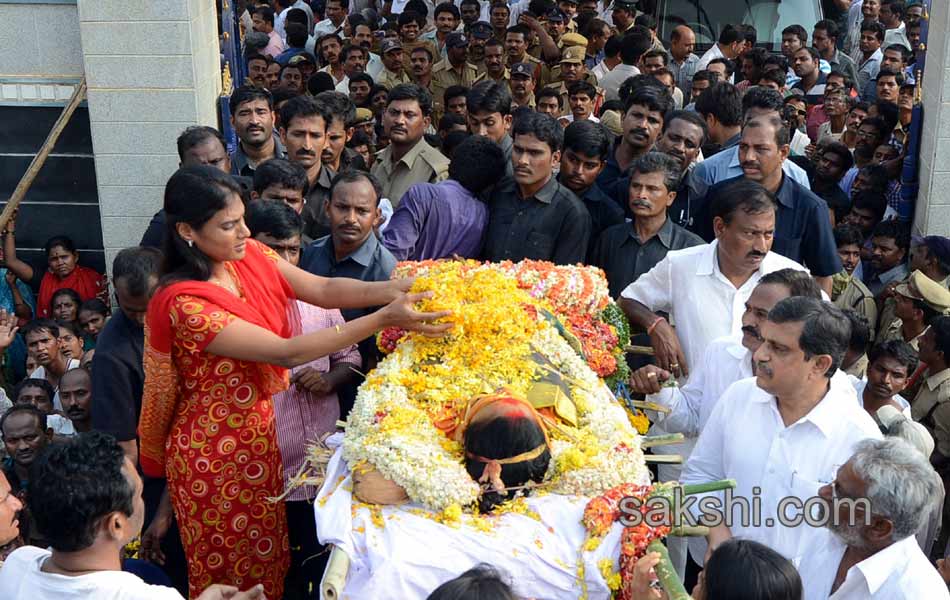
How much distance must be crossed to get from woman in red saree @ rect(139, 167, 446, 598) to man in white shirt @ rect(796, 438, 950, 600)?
175 centimetres

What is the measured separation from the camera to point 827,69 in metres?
12.2

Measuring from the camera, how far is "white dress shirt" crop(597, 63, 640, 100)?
1082cm

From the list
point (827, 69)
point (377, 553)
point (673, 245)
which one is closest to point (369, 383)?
point (377, 553)

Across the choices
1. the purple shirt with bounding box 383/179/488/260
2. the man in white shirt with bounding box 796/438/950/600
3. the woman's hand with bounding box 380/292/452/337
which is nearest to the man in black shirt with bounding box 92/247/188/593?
the woman's hand with bounding box 380/292/452/337

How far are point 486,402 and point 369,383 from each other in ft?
2.00

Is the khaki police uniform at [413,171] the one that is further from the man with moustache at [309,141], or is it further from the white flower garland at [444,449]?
A: the white flower garland at [444,449]

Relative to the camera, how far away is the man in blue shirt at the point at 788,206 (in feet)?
21.2

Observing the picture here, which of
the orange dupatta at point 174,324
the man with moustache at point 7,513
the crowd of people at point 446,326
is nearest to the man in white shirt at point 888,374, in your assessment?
the crowd of people at point 446,326

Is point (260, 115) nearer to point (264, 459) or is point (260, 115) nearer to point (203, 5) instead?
point (203, 5)

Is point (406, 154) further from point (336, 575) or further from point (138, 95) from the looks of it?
point (336, 575)

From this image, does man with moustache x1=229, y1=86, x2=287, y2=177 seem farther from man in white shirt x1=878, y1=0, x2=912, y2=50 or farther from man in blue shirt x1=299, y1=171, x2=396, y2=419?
man in white shirt x1=878, y1=0, x2=912, y2=50

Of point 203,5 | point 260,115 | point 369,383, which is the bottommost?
point 369,383

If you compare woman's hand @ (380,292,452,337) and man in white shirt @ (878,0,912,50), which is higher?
man in white shirt @ (878,0,912,50)

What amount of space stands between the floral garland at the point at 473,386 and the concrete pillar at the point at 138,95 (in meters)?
3.69
